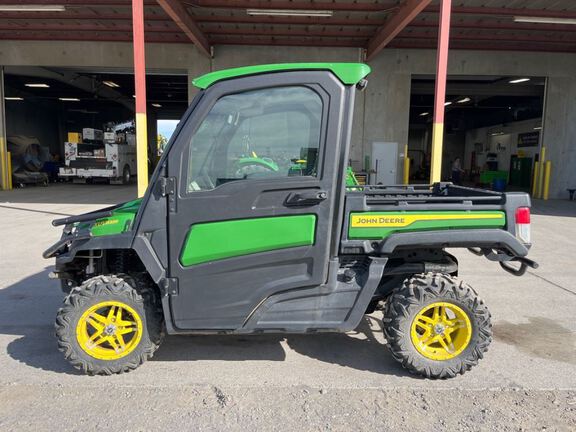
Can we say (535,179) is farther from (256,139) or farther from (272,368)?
(256,139)

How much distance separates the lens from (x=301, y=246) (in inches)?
115

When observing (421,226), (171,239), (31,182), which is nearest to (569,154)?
(421,226)

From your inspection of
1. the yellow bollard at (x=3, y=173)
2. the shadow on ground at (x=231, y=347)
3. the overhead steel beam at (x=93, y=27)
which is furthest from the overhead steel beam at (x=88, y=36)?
the shadow on ground at (x=231, y=347)

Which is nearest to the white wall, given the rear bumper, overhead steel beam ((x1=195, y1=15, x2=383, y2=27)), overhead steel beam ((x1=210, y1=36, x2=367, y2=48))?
overhead steel beam ((x1=210, y1=36, x2=367, y2=48))

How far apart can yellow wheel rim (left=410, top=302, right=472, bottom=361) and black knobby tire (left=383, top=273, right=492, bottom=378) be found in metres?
0.03

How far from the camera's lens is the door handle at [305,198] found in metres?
2.86

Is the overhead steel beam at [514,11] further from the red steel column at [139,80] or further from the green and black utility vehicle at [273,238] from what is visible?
the green and black utility vehicle at [273,238]

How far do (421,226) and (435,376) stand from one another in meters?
1.12

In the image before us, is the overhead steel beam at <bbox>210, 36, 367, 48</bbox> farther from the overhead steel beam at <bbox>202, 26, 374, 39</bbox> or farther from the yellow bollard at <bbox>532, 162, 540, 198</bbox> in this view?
the yellow bollard at <bbox>532, 162, 540, 198</bbox>

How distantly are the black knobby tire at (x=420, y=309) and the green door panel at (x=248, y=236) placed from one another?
88 centimetres

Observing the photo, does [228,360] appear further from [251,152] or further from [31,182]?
→ [31,182]

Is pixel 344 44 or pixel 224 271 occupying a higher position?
pixel 344 44

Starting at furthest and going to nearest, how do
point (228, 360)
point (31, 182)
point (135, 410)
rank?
point (31, 182), point (228, 360), point (135, 410)

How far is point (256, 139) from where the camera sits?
296 centimetres
